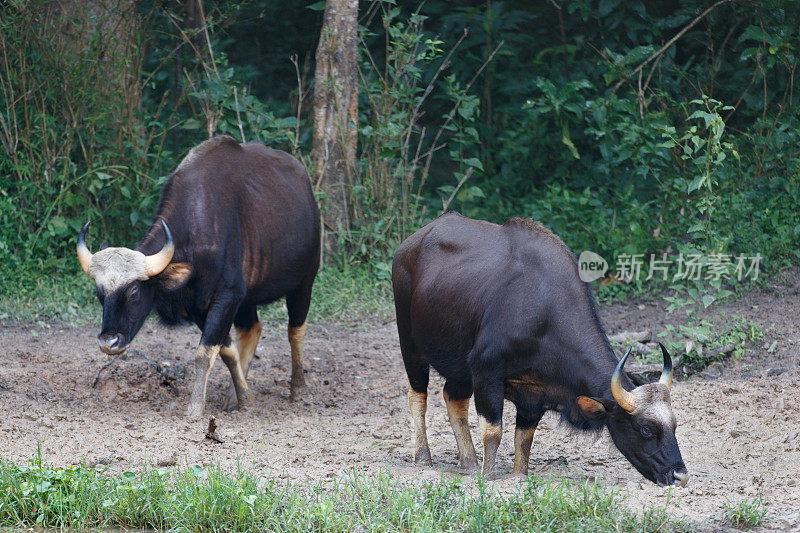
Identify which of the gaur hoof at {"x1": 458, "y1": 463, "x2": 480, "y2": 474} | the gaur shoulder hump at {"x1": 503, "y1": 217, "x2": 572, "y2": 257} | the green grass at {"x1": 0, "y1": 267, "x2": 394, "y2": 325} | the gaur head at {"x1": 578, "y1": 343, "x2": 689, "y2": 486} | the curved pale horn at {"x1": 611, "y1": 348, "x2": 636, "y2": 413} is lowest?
the gaur hoof at {"x1": 458, "y1": 463, "x2": 480, "y2": 474}

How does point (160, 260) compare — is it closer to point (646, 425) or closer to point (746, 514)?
point (646, 425)

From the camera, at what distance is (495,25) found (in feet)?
40.6

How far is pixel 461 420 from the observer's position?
6199mm

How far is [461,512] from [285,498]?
3.26ft

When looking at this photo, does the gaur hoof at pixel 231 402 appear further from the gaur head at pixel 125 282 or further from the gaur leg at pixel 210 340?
the gaur head at pixel 125 282

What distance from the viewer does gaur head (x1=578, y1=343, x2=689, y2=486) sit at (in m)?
5.23

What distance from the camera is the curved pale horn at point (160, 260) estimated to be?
6891mm

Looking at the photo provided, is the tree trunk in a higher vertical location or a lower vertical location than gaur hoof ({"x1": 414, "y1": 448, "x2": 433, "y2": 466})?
higher

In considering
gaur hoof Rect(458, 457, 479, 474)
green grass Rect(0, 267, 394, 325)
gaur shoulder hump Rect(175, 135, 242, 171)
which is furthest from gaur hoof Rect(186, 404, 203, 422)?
green grass Rect(0, 267, 394, 325)

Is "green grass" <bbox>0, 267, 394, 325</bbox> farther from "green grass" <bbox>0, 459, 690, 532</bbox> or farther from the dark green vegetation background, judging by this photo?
"green grass" <bbox>0, 459, 690, 532</bbox>

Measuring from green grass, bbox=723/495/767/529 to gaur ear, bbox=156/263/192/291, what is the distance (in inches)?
159

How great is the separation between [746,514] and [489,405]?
1.52 meters

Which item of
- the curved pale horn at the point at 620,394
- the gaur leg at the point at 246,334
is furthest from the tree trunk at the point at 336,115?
the curved pale horn at the point at 620,394

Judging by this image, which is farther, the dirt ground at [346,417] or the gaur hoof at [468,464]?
the gaur hoof at [468,464]
